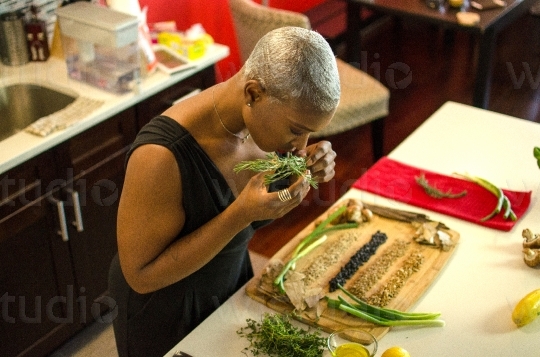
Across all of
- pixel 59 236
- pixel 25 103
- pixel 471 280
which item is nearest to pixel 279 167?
pixel 471 280

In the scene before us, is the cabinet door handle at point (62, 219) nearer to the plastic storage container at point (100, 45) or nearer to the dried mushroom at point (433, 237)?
the plastic storage container at point (100, 45)

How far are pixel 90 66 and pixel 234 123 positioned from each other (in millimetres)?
1345

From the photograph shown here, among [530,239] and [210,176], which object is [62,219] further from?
[530,239]

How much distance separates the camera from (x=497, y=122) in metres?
2.47

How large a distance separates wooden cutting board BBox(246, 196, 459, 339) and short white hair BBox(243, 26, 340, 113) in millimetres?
509

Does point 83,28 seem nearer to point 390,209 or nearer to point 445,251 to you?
point 390,209

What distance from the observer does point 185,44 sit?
296 centimetres

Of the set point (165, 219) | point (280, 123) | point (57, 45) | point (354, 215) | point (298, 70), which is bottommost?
point (354, 215)

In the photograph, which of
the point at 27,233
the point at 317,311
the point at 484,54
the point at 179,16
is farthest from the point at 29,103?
the point at 484,54

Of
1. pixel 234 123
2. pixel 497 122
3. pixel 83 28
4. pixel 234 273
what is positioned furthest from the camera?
pixel 83 28

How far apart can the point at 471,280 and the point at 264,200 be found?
644 millimetres

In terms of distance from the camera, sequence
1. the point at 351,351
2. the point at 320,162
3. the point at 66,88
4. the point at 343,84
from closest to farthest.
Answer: the point at 351,351 → the point at 320,162 → the point at 66,88 → the point at 343,84

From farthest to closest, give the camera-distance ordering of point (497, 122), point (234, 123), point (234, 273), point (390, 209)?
point (497, 122), point (390, 209), point (234, 273), point (234, 123)

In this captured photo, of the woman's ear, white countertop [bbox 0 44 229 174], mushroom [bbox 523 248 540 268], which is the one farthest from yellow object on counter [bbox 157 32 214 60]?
mushroom [bbox 523 248 540 268]
